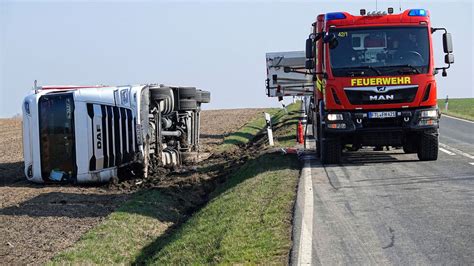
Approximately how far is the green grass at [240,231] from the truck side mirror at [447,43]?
4.40 metres

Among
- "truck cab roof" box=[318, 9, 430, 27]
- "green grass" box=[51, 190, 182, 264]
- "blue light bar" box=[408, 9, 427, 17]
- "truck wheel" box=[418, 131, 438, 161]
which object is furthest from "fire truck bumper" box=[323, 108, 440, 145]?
"green grass" box=[51, 190, 182, 264]

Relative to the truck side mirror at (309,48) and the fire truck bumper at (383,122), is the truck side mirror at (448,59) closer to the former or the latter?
the fire truck bumper at (383,122)

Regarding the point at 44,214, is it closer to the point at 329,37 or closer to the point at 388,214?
the point at 388,214

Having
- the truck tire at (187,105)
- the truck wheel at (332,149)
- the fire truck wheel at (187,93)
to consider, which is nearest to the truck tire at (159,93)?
the truck tire at (187,105)

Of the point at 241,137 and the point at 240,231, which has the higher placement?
the point at 240,231

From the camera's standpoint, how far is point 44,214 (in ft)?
40.4

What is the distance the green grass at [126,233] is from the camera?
9.31 meters

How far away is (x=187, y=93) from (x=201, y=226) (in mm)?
11482

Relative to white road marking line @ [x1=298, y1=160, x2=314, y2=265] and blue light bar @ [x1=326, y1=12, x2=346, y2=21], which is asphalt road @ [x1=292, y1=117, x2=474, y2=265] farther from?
blue light bar @ [x1=326, y1=12, x2=346, y2=21]

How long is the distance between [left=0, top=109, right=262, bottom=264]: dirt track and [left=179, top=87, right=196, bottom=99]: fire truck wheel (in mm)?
4806

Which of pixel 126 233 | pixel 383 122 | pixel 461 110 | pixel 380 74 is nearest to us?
pixel 126 233

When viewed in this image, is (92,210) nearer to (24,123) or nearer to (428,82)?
(24,123)

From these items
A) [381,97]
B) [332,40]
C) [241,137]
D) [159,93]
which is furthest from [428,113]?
[241,137]

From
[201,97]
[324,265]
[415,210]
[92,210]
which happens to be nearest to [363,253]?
[324,265]
